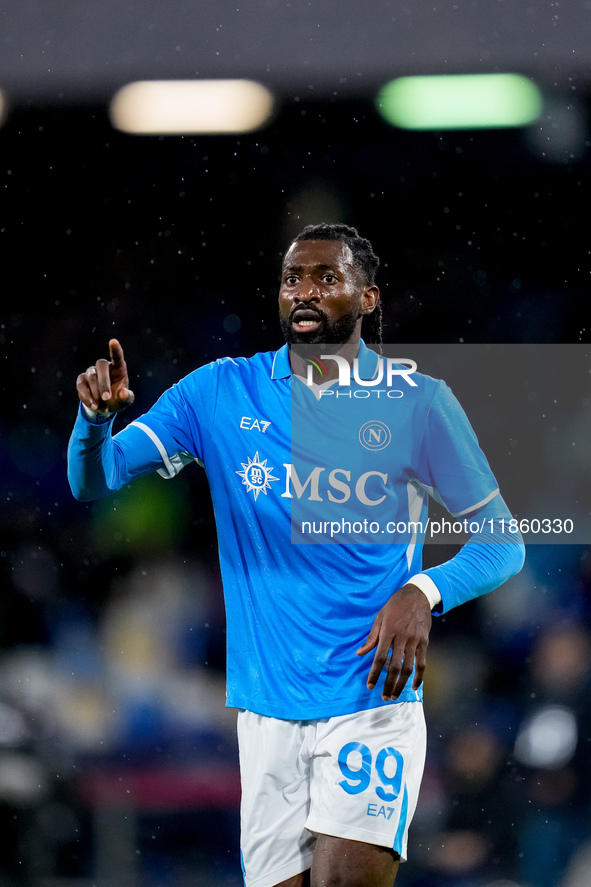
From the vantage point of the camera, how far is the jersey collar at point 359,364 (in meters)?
2.13

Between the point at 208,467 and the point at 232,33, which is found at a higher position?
the point at 232,33

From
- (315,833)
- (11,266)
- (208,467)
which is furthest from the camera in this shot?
(11,266)

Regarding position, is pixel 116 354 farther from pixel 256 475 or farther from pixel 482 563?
pixel 482 563

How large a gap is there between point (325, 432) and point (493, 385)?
115 cm

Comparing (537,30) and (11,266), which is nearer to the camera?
(537,30)

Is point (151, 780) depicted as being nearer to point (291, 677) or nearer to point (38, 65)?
point (291, 677)

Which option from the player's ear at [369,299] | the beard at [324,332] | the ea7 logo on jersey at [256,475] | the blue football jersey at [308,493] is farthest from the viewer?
the player's ear at [369,299]

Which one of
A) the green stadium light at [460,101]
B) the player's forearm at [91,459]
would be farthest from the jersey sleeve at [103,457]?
the green stadium light at [460,101]

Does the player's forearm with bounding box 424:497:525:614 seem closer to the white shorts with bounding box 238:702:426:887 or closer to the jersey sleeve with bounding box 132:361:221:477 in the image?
the white shorts with bounding box 238:702:426:887

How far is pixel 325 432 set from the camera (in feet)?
6.88

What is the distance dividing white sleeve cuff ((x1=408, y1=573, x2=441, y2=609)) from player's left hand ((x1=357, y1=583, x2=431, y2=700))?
48mm

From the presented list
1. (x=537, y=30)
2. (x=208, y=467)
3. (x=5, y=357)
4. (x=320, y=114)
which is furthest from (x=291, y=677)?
(x=537, y=30)

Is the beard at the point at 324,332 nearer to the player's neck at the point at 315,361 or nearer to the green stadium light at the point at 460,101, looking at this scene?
the player's neck at the point at 315,361

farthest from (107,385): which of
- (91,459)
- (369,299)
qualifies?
(369,299)
